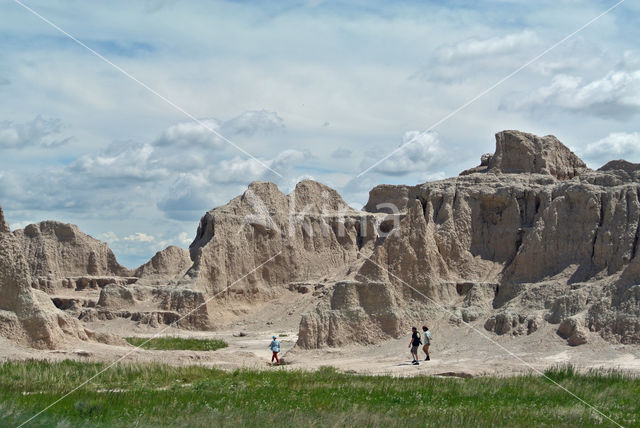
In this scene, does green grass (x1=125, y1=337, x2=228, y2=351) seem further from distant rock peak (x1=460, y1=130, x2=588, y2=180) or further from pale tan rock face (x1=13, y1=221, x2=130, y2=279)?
pale tan rock face (x1=13, y1=221, x2=130, y2=279)

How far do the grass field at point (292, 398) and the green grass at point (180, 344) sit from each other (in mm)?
13527

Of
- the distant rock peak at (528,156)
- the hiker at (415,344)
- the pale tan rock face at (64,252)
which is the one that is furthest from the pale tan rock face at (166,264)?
the hiker at (415,344)

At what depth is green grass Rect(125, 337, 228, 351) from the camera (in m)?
40.1

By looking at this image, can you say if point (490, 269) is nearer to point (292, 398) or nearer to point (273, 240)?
point (292, 398)

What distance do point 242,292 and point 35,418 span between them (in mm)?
42977

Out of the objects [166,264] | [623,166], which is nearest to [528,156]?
[623,166]

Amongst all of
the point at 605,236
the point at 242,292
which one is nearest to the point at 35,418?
the point at 605,236

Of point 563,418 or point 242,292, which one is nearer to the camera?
point 563,418

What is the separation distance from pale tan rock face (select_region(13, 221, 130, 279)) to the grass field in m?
46.6

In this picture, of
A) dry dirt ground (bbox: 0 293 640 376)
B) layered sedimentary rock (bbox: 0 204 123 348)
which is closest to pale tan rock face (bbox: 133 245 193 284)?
dry dirt ground (bbox: 0 293 640 376)

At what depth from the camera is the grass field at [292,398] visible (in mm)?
17922

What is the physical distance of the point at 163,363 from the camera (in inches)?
1098

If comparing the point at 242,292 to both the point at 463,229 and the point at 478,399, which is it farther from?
the point at 478,399

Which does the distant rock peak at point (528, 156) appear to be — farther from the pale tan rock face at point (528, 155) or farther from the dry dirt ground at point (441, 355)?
the dry dirt ground at point (441, 355)
